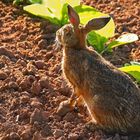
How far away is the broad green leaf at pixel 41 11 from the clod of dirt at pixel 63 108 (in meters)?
1.47

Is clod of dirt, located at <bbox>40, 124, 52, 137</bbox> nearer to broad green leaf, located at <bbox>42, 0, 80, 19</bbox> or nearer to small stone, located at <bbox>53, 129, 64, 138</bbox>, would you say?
small stone, located at <bbox>53, 129, 64, 138</bbox>

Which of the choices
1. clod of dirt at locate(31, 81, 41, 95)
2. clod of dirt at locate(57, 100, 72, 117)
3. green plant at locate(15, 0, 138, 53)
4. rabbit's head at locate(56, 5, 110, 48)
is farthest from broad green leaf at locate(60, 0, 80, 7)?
clod of dirt at locate(57, 100, 72, 117)

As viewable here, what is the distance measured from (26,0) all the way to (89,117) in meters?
2.29

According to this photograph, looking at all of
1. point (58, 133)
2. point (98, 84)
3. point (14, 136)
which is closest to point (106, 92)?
point (98, 84)

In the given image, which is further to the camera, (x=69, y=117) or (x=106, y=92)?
(x=69, y=117)

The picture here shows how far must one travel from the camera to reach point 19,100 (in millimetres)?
5770

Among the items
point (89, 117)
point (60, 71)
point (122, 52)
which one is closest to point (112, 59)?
point (122, 52)

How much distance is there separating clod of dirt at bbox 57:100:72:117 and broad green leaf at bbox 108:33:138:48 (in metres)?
1.17

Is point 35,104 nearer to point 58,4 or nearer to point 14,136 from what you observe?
point 14,136

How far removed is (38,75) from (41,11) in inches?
42.6

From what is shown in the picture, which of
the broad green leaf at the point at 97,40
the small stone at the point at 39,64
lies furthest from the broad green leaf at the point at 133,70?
the small stone at the point at 39,64

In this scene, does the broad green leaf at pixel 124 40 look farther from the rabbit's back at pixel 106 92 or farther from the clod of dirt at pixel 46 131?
the clod of dirt at pixel 46 131

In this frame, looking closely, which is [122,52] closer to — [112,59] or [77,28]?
[112,59]

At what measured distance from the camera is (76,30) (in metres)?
5.77
